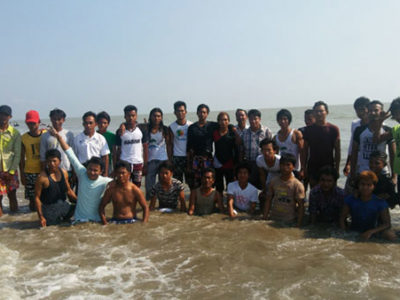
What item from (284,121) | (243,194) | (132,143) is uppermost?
(284,121)

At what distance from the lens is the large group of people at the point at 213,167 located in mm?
5207

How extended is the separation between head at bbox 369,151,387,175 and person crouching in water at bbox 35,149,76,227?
457 cm

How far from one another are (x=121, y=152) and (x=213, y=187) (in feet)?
5.90

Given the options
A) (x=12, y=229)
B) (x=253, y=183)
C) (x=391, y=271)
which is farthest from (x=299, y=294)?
(x=12, y=229)

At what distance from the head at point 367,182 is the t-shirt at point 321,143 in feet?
3.97

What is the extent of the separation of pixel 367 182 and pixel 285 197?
1220 mm

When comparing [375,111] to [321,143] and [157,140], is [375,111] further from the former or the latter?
[157,140]

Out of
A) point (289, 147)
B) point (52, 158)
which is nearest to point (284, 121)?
point (289, 147)

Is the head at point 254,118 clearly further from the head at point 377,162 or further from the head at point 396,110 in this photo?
the head at point 396,110

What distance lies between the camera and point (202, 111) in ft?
20.9

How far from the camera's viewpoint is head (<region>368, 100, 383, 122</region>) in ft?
17.5

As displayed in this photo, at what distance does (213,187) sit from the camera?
21.6ft

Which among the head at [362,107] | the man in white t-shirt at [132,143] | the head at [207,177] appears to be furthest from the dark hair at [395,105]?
the man in white t-shirt at [132,143]

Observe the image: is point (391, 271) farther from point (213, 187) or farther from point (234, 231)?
point (213, 187)
